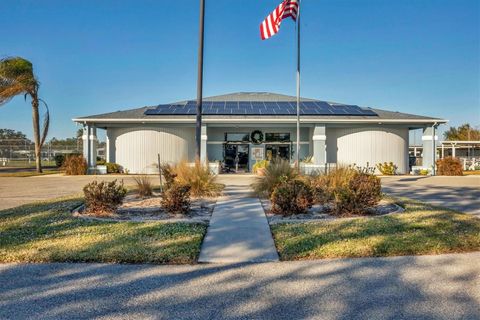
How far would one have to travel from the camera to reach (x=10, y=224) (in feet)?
25.1

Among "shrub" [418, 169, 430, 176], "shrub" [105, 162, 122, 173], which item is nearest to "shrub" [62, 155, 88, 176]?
"shrub" [105, 162, 122, 173]

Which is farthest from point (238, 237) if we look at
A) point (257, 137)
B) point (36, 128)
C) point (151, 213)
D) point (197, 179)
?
point (36, 128)

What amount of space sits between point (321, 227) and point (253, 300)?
3650 mm

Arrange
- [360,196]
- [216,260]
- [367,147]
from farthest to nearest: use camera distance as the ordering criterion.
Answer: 1. [367,147]
2. [360,196]
3. [216,260]

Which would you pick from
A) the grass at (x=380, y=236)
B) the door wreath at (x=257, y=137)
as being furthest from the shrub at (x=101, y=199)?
the door wreath at (x=257, y=137)

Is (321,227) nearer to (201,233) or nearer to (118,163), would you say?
(201,233)

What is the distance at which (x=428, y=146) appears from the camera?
2564cm

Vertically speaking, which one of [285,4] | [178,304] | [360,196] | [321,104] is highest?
[285,4]

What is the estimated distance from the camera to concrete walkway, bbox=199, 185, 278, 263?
5.60 metres

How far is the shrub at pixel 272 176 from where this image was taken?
11.8m

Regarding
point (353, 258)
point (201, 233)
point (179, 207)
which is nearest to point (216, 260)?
point (201, 233)

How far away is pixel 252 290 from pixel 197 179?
822cm

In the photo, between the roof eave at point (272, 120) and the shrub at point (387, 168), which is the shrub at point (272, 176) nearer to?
the roof eave at point (272, 120)

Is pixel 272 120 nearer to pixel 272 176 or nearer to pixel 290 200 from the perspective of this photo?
pixel 272 176
